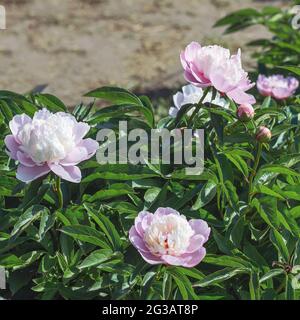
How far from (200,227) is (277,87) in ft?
5.11

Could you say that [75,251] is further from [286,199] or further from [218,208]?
[286,199]

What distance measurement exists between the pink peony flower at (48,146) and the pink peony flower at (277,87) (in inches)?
59.4

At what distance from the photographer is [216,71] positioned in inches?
106

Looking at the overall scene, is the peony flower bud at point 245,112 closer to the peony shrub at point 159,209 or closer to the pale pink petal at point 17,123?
the peony shrub at point 159,209

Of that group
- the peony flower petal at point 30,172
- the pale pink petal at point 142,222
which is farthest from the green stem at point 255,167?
the peony flower petal at point 30,172

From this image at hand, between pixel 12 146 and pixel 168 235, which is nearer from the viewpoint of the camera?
pixel 168 235

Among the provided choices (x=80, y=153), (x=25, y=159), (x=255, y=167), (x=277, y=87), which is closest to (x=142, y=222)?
(x=80, y=153)

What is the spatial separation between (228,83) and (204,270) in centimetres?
57

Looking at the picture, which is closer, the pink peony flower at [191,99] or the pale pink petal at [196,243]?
the pale pink petal at [196,243]

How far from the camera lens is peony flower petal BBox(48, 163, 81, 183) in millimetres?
2508

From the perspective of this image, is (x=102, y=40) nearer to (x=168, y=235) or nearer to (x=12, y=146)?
(x=12, y=146)

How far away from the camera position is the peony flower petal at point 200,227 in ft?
8.23
